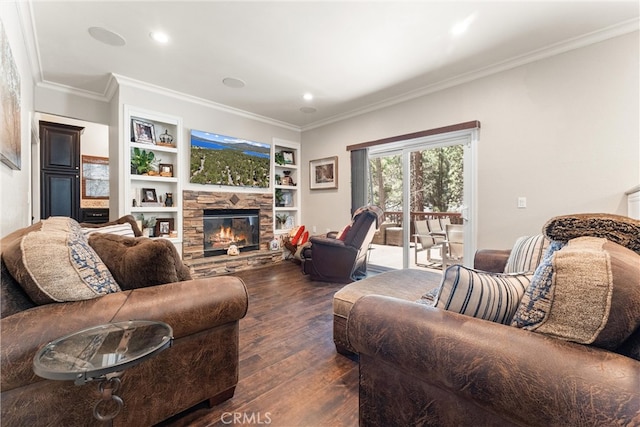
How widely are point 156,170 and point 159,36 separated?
6.18 ft

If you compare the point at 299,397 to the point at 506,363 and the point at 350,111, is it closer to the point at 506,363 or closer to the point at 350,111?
the point at 506,363

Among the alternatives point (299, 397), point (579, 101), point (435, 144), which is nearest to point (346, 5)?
point (435, 144)

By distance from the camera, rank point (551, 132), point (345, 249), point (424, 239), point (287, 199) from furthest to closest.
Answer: point (287, 199) → point (424, 239) → point (345, 249) → point (551, 132)

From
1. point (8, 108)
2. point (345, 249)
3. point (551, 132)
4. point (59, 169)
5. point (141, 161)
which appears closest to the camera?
point (8, 108)

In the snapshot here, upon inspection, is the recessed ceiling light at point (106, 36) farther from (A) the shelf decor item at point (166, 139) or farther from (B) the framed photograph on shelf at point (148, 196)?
(B) the framed photograph on shelf at point (148, 196)

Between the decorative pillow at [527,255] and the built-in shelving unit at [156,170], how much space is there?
400cm

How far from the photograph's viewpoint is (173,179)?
152 inches

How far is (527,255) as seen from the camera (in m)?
1.68

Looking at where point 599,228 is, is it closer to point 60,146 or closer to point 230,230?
point 230,230

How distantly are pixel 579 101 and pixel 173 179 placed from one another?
492 cm

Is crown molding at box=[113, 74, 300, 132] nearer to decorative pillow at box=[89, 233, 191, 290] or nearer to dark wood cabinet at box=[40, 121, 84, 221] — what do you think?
dark wood cabinet at box=[40, 121, 84, 221]

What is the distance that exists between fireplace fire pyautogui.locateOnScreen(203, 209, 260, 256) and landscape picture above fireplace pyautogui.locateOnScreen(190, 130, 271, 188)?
0.51 meters

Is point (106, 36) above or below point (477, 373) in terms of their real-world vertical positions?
above

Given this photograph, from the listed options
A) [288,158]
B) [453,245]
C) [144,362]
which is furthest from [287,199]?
[144,362]
